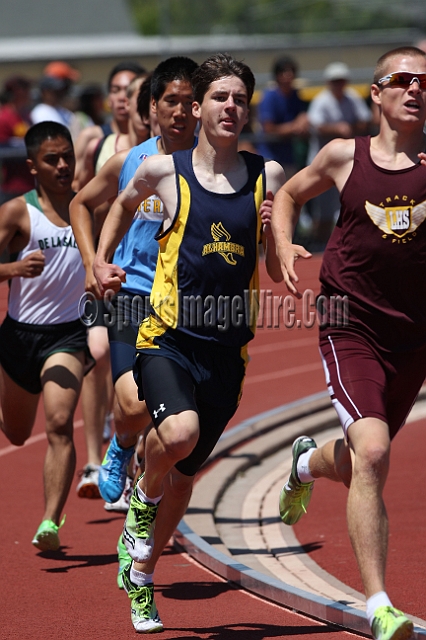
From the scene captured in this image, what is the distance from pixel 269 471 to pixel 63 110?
7997 millimetres

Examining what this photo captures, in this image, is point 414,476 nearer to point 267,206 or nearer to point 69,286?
point 69,286

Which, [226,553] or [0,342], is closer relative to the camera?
[226,553]

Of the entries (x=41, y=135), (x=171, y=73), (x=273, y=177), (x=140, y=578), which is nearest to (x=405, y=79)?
(x=273, y=177)

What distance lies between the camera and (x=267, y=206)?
16.3ft

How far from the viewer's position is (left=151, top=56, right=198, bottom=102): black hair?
597cm

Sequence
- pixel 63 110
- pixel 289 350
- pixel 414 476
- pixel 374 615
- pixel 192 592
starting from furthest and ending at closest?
1. pixel 63 110
2. pixel 289 350
3. pixel 414 476
4. pixel 192 592
5. pixel 374 615

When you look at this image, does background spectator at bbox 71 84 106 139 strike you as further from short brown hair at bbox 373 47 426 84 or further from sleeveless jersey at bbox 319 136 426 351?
sleeveless jersey at bbox 319 136 426 351

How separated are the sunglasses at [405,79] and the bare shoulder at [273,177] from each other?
68cm

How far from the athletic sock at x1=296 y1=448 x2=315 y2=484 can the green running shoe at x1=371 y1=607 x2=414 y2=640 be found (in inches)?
60.1

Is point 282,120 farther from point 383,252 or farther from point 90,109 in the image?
point 383,252

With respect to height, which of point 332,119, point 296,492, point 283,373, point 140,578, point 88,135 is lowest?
point 140,578

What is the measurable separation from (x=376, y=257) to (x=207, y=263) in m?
0.75

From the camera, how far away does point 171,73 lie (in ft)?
19.6

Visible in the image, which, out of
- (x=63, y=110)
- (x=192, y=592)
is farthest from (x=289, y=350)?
(x=192, y=592)
